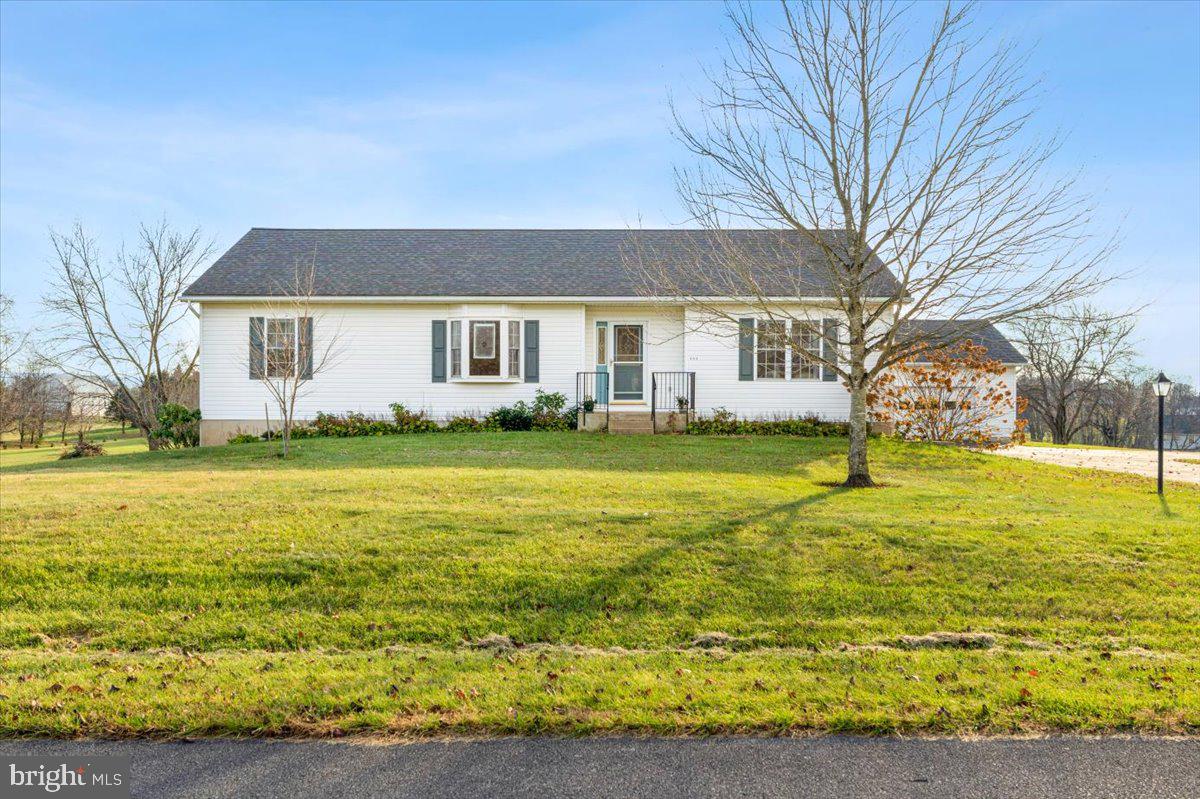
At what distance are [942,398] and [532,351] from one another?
10.2 metres

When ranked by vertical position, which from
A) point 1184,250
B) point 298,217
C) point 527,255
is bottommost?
point 1184,250

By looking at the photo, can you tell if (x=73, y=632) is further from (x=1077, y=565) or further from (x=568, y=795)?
(x=1077, y=565)

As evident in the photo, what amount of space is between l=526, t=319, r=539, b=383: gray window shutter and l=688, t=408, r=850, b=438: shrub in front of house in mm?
4061

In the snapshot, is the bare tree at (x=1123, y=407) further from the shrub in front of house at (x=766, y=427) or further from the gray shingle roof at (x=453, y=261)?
the gray shingle roof at (x=453, y=261)

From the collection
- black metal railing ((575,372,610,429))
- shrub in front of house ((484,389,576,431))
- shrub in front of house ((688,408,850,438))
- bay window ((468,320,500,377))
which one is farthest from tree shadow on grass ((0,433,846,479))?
bay window ((468,320,500,377))

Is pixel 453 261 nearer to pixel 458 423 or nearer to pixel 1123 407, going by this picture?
pixel 458 423

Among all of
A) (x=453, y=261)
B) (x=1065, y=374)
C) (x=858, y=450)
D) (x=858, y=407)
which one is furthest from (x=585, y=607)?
(x=1065, y=374)

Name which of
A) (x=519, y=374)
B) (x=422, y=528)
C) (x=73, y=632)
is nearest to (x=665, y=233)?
(x=519, y=374)

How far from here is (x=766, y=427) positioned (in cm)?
1647

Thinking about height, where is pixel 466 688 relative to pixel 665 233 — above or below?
below

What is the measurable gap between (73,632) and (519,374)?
12.6m

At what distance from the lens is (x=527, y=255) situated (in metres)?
19.1

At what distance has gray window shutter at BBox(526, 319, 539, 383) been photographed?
1714cm

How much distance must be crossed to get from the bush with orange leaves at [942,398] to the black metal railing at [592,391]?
656cm
